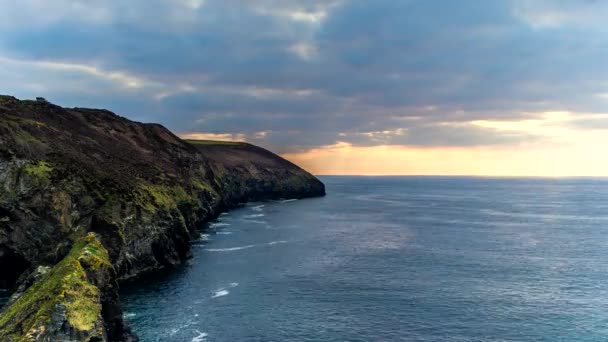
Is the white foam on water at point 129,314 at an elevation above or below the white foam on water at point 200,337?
above

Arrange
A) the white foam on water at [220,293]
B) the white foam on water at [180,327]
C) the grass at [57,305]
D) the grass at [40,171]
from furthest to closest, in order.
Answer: the grass at [40,171] → the white foam on water at [220,293] → the white foam on water at [180,327] → the grass at [57,305]

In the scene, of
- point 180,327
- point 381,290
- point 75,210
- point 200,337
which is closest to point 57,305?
point 200,337

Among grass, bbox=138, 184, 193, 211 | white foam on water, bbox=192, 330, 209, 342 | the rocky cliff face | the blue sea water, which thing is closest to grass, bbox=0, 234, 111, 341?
the rocky cliff face

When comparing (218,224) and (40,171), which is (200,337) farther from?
(218,224)

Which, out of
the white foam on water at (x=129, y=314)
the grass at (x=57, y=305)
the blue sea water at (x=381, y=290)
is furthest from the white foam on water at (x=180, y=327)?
the grass at (x=57, y=305)

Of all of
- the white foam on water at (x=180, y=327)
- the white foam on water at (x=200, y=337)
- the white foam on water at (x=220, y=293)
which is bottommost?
the white foam on water at (x=200, y=337)

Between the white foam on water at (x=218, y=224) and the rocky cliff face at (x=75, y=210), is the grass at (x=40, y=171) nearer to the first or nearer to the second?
the rocky cliff face at (x=75, y=210)
